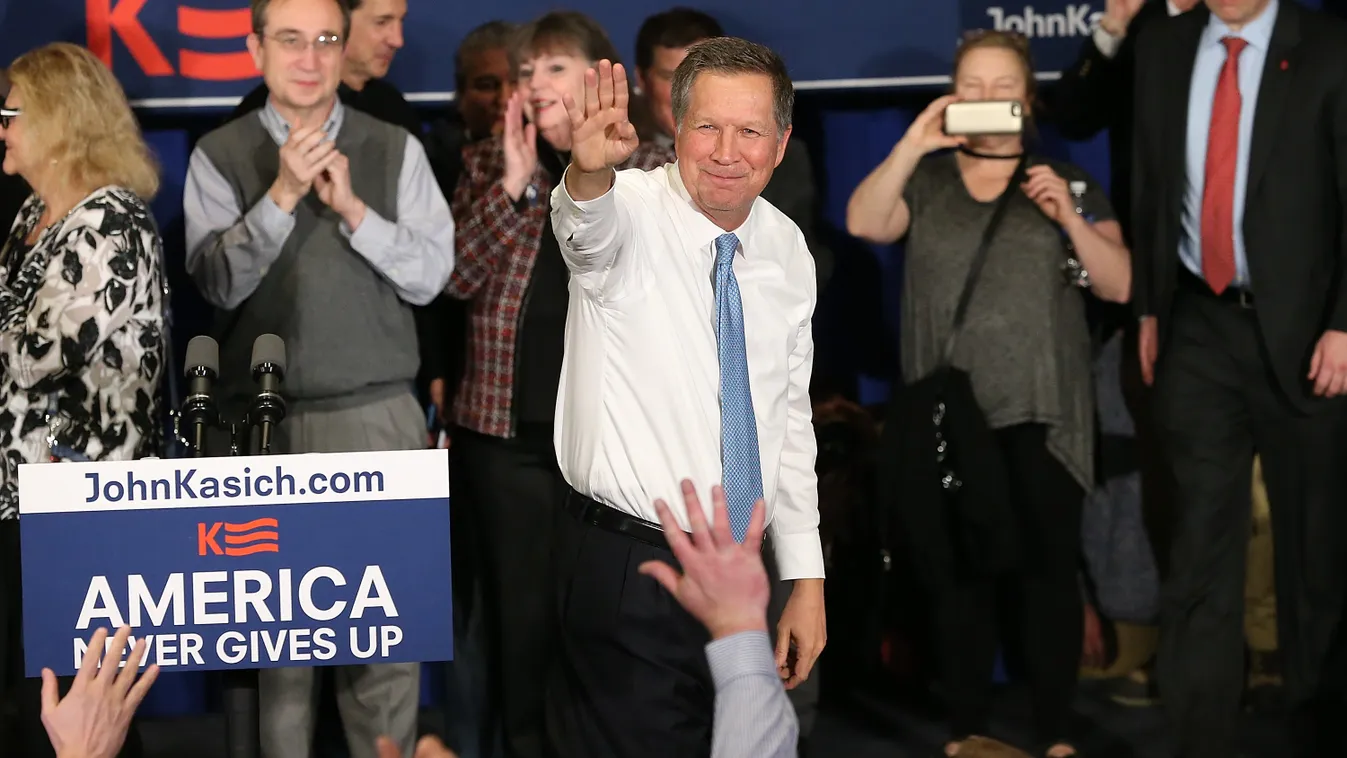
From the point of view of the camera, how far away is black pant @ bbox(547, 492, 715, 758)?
9.01 feet

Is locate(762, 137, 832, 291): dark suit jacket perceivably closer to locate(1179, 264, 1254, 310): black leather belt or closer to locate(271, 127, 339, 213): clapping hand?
locate(1179, 264, 1254, 310): black leather belt

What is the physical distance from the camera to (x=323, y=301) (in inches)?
152

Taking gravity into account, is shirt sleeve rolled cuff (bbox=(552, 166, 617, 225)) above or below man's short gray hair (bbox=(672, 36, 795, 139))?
below

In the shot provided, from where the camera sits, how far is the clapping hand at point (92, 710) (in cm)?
196

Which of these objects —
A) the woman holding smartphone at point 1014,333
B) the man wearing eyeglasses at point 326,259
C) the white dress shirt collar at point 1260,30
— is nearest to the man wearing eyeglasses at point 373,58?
the man wearing eyeglasses at point 326,259

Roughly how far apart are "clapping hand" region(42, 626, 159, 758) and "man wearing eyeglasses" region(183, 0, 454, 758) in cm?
173

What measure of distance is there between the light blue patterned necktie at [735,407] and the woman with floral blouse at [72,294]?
1504 millimetres

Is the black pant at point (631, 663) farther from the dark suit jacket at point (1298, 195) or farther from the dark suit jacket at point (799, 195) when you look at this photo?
the dark suit jacket at point (1298, 195)

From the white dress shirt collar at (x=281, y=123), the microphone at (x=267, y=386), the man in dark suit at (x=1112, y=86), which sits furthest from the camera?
the man in dark suit at (x=1112, y=86)

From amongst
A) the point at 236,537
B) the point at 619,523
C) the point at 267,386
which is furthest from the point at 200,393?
the point at 619,523

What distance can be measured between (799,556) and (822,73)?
87.0 inches

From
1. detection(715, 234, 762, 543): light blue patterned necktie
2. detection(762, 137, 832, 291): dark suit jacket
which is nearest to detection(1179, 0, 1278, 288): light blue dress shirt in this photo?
detection(762, 137, 832, 291): dark suit jacket

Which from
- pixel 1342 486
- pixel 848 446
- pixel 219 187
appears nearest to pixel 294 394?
pixel 219 187

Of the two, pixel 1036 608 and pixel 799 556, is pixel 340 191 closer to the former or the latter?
pixel 799 556
